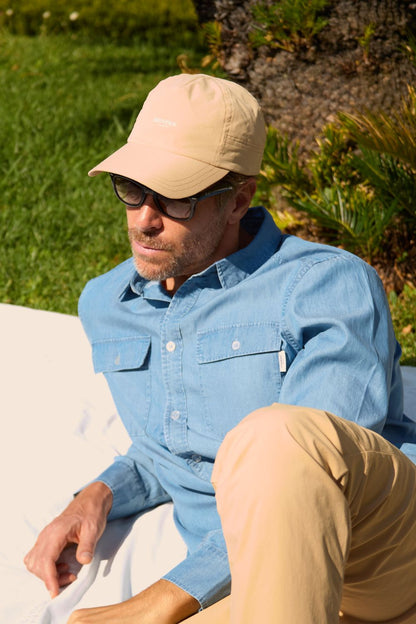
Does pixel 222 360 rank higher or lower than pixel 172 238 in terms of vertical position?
lower

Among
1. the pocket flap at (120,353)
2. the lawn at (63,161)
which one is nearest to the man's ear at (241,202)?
the pocket flap at (120,353)

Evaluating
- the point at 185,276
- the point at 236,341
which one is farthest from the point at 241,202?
the point at 236,341

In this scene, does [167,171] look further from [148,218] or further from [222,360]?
[222,360]

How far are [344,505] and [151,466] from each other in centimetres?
142

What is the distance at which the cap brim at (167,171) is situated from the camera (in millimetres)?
2596

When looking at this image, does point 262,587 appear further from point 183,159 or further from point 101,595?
point 183,159

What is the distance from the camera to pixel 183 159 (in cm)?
263

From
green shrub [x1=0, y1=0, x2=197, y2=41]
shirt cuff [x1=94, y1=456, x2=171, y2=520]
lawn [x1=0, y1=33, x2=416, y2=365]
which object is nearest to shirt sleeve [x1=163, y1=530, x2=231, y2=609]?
shirt cuff [x1=94, y1=456, x2=171, y2=520]

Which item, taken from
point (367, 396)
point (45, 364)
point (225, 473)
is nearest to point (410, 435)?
point (367, 396)

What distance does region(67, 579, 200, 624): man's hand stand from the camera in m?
2.33

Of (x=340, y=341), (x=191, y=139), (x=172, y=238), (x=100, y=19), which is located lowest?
(x=100, y=19)

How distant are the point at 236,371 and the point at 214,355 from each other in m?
0.09

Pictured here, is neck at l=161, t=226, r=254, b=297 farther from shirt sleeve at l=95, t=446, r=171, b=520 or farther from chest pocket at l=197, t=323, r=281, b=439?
shirt sleeve at l=95, t=446, r=171, b=520

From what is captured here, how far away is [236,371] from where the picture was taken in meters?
2.63
